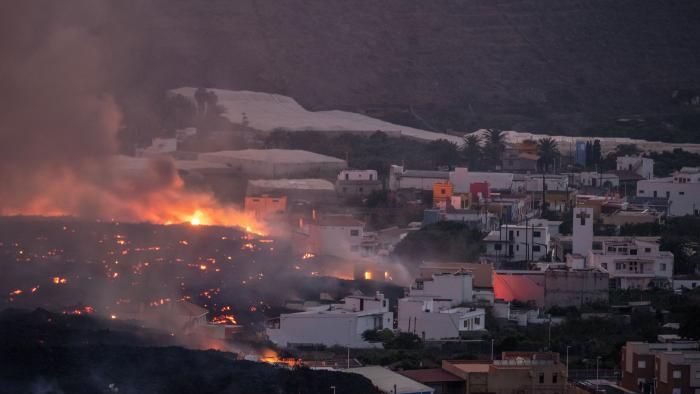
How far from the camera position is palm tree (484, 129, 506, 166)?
163ft

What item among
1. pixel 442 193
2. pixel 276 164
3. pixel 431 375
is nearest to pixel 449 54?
pixel 276 164

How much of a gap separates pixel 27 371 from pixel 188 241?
455 inches

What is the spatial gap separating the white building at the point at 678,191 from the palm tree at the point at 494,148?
12.7 feet

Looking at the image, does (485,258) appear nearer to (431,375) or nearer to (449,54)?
(431,375)

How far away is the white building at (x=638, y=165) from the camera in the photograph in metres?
49.3

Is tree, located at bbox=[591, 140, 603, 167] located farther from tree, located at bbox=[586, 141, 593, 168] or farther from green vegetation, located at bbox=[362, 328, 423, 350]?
green vegetation, located at bbox=[362, 328, 423, 350]

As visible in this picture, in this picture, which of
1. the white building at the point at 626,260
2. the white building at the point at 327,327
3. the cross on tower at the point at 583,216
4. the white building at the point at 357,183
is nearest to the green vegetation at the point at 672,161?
the white building at the point at 357,183

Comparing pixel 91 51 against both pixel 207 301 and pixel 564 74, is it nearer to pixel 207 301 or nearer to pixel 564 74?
pixel 207 301

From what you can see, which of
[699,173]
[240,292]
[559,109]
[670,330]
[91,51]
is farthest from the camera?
[559,109]

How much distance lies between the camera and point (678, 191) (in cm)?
4550

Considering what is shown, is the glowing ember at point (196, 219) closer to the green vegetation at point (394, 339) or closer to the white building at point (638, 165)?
the green vegetation at point (394, 339)

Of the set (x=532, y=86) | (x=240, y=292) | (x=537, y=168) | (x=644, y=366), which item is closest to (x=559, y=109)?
(x=532, y=86)

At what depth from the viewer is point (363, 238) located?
3881cm

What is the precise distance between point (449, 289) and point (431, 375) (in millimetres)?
6399
